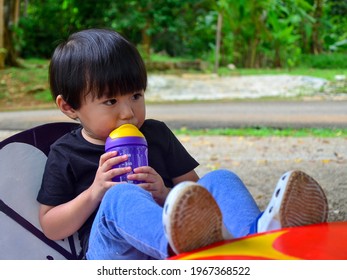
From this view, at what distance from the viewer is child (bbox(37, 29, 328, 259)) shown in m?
1.33

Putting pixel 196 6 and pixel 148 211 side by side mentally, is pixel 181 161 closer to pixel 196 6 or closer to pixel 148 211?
pixel 148 211

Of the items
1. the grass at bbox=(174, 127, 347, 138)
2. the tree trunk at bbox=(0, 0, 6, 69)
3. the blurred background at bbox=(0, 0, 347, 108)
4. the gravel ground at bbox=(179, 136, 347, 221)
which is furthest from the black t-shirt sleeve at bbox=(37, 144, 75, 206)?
the tree trunk at bbox=(0, 0, 6, 69)

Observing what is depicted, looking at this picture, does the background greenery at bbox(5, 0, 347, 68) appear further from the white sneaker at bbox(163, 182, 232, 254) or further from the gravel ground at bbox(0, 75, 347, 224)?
the white sneaker at bbox(163, 182, 232, 254)

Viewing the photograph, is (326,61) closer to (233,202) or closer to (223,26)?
(223,26)

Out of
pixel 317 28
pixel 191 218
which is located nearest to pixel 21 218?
pixel 191 218

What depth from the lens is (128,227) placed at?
1.38 m

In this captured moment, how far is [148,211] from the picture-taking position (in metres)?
1.37

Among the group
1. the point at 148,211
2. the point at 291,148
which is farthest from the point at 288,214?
the point at 291,148

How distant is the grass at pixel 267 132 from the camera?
16.8 ft

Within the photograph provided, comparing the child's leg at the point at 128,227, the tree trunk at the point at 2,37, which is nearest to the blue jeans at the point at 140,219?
the child's leg at the point at 128,227

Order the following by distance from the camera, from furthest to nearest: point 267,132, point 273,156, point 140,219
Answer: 1. point 267,132
2. point 273,156
3. point 140,219

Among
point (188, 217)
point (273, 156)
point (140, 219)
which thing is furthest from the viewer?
A: point (273, 156)

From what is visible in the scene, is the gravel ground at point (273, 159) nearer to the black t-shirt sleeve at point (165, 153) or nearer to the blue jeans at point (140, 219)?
the black t-shirt sleeve at point (165, 153)

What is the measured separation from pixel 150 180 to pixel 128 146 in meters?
0.10
